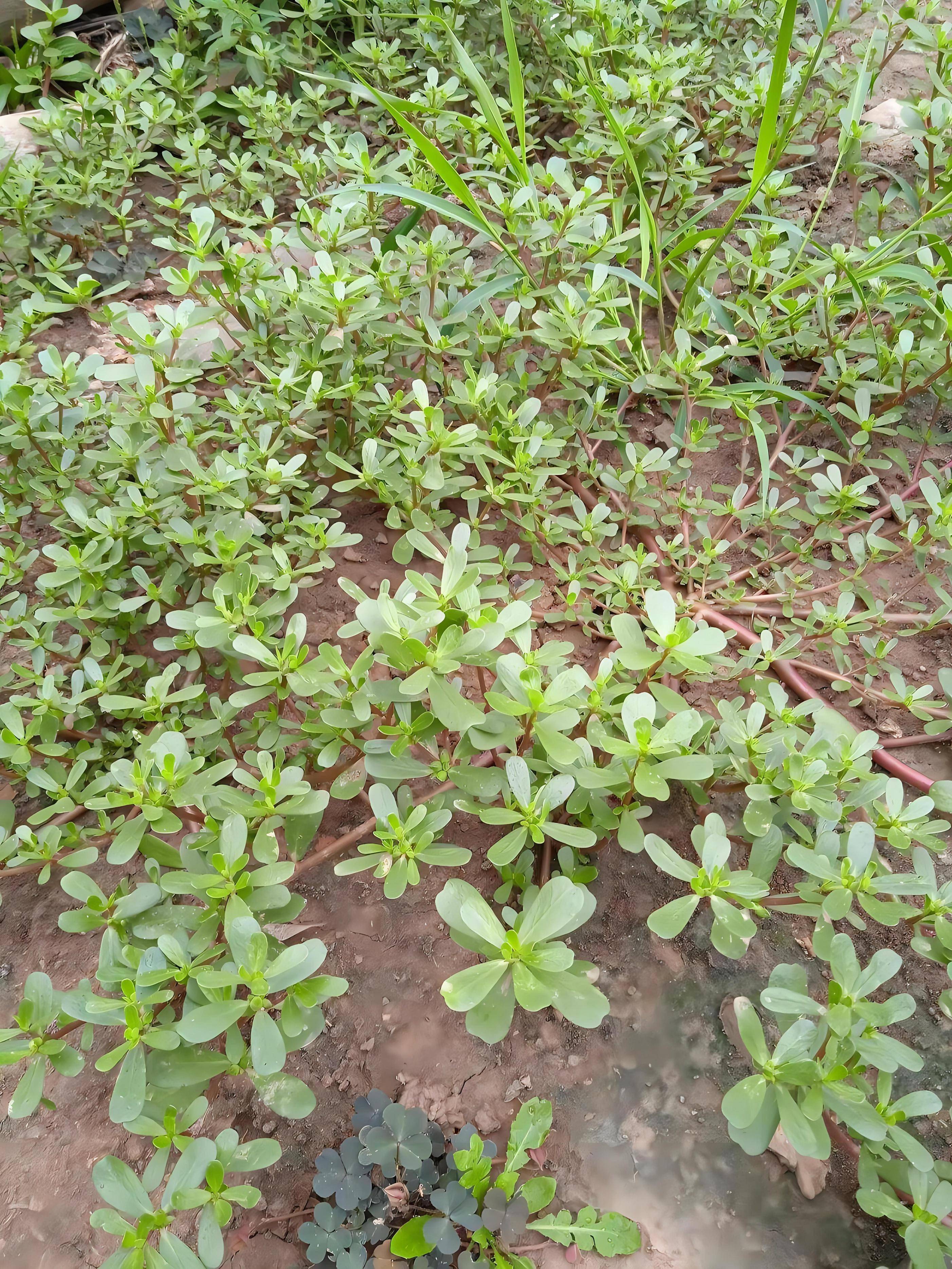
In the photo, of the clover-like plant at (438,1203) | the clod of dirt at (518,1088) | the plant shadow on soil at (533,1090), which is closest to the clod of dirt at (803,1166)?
the plant shadow on soil at (533,1090)

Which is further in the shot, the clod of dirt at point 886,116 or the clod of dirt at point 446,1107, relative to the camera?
the clod of dirt at point 886,116

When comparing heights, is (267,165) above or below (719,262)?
above

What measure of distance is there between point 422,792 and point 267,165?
2.60 m

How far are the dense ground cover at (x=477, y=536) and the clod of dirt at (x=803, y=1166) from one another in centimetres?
7

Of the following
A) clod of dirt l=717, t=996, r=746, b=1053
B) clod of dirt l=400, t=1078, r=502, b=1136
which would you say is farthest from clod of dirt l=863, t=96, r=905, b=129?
clod of dirt l=400, t=1078, r=502, b=1136

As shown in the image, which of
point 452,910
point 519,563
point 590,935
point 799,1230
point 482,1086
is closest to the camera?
point 452,910

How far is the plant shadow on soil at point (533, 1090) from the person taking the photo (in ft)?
4.79

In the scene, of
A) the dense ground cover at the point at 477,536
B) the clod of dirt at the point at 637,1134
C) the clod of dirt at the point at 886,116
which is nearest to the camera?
the dense ground cover at the point at 477,536

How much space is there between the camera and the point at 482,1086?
62.8 inches

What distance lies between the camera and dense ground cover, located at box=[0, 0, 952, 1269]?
1.39 metres

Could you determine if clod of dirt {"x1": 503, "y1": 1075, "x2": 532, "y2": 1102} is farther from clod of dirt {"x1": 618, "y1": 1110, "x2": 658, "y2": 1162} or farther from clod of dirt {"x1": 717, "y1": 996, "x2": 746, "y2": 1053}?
clod of dirt {"x1": 717, "y1": 996, "x2": 746, "y2": 1053}

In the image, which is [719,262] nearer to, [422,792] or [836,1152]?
[422,792]

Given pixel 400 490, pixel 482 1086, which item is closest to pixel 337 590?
pixel 400 490

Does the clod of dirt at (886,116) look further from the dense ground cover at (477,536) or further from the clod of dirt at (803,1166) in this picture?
the clod of dirt at (803,1166)
